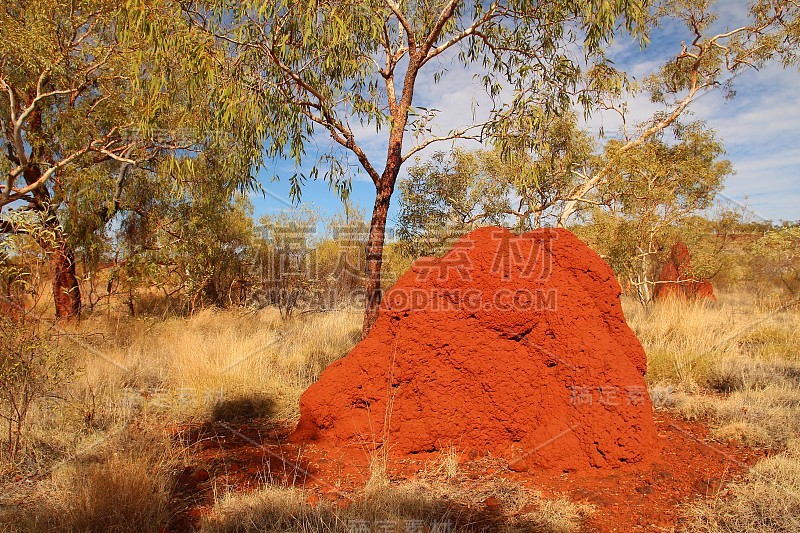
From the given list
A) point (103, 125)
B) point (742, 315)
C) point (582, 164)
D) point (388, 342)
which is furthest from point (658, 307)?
point (103, 125)

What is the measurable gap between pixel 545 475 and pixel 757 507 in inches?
48.2

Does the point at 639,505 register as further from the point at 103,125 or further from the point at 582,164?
the point at 582,164

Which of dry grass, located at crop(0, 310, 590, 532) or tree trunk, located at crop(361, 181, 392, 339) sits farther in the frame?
tree trunk, located at crop(361, 181, 392, 339)

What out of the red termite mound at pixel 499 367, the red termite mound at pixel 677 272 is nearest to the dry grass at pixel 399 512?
the red termite mound at pixel 499 367

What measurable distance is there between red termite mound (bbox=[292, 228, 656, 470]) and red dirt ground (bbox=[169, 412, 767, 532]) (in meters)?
0.15

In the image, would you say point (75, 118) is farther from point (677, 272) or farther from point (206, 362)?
point (677, 272)

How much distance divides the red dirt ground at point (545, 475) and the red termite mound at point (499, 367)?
5.9 inches

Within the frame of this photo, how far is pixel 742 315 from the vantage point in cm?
1003

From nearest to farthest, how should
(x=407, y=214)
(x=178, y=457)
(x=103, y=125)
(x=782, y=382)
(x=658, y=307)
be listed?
(x=178, y=457) → (x=782, y=382) → (x=103, y=125) → (x=658, y=307) → (x=407, y=214)

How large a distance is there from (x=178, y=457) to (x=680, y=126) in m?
13.9

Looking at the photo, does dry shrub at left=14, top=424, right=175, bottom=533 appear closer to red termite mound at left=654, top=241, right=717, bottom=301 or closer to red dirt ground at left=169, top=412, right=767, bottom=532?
red dirt ground at left=169, top=412, right=767, bottom=532

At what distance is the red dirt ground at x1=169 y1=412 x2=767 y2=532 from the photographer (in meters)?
3.00

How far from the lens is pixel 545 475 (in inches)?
138

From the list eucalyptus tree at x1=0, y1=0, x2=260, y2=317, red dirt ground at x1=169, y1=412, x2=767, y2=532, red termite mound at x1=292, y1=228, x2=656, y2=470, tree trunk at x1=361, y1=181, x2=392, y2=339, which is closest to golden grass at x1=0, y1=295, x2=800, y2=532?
red dirt ground at x1=169, y1=412, x2=767, y2=532
